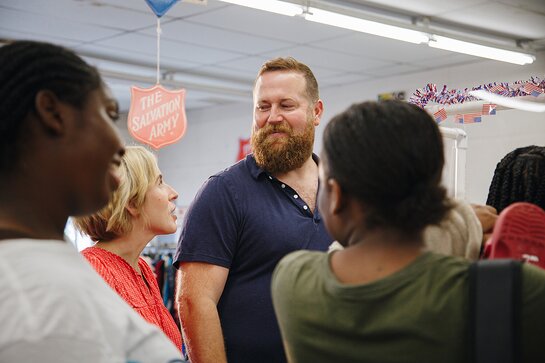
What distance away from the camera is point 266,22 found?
6.66 metres

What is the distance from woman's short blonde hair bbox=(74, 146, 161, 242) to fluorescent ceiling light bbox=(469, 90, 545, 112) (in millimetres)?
1181

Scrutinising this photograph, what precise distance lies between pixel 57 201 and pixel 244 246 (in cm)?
128

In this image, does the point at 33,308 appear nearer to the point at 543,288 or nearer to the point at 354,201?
the point at 354,201

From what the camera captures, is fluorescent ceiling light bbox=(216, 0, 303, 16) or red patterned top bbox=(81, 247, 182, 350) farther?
fluorescent ceiling light bbox=(216, 0, 303, 16)

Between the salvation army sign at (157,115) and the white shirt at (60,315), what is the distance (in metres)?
4.31

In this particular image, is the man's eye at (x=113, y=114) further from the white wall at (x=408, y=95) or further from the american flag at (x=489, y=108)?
the white wall at (x=408, y=95)

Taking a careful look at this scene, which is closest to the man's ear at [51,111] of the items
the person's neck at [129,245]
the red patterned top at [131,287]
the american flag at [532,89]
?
the red patterned top at [131,287]

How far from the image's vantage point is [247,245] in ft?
7.88

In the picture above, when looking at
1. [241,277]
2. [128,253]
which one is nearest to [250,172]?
[241,277]

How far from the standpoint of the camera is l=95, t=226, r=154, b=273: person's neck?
107 inches

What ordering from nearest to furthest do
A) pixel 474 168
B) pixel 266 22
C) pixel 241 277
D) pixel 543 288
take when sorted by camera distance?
pixel 543 288, pixel 241 277, pixel 266 22, pixel 474 168

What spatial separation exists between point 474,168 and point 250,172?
5.88m

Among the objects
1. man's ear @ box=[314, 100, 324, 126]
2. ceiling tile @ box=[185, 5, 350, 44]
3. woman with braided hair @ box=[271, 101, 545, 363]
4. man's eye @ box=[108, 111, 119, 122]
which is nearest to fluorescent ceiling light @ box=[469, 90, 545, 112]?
man's ear @ box=[314, 100, 324, 126]

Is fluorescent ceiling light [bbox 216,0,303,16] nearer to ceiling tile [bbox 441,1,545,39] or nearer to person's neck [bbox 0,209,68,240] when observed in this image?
ceiling tile [bbox 441,1,545,39]
